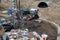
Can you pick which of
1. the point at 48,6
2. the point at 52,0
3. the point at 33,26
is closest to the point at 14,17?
the point at 33,26

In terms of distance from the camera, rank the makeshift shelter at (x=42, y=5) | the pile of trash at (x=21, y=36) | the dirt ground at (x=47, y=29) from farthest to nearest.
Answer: the makeshift shelter at (x=42, y=5) → the dirt ground at (x=47, y=29) → the pile of trash at (x=21, y=36)

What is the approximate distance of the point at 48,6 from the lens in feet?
29.2

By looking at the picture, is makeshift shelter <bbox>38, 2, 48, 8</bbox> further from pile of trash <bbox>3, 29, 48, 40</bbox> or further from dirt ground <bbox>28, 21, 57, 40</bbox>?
pile of trash <bbox>3, 29, 48, 40</bbox>

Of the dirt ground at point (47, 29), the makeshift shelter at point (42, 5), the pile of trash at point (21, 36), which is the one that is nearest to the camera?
the pile of trash at point (21, 36)

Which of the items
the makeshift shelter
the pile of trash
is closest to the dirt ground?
the pile of trash

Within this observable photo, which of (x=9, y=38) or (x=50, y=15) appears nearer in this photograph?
(x=9, y=38)

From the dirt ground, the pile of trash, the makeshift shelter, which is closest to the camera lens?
the pile of trash

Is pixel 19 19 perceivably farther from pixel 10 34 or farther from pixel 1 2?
pixel 1 2

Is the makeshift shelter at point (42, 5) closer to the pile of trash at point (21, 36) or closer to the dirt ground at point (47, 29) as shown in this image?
Result: the dirt ground at point (47, 29)

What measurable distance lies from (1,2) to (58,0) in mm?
3430

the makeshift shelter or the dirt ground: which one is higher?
the dirt ground

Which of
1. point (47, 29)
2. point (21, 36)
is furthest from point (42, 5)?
point (21, 36)

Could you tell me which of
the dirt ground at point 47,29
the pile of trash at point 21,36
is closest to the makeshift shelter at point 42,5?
the dirt ground at point 47,29

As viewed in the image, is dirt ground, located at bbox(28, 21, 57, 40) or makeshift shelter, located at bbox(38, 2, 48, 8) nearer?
dirt ground, located at bbox(28, 21, 57, 40)
